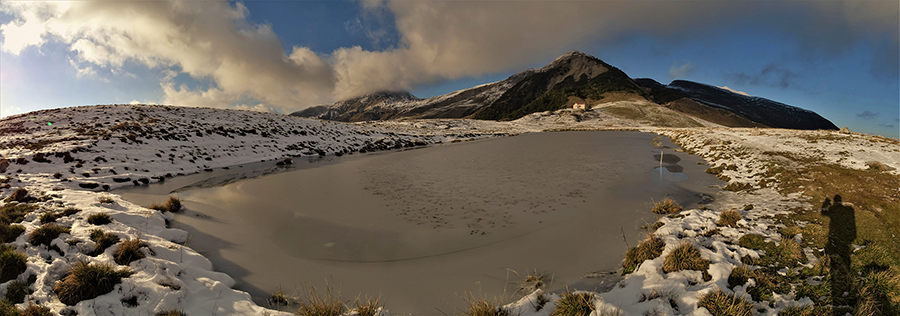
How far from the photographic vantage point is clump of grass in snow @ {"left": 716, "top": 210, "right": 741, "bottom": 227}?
8.08 metres

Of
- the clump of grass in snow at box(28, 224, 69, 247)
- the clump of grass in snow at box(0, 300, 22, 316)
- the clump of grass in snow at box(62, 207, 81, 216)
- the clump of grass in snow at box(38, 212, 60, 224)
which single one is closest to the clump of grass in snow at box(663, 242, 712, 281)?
the clump of grass in snow at box(0, 300, 22, 316)

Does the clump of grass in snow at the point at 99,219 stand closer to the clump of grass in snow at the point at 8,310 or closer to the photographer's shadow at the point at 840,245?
the clump of grass in snow at the point at 8,310

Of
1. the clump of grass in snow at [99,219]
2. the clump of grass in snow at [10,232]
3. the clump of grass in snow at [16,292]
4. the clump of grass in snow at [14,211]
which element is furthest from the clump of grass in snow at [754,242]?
the clump of grass in snow at [14,211]

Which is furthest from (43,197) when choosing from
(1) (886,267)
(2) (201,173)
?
(1) (886,267)

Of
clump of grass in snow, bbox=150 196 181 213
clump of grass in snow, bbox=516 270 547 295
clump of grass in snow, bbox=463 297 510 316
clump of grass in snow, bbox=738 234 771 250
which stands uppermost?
clump of grass in snow, bbox=150 196 181 213

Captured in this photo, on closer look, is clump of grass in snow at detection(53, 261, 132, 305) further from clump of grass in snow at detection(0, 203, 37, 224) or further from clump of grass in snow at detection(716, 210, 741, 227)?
clump of grass in snow at detection(716, 210, 741, 227)

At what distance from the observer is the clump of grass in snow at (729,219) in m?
8.08

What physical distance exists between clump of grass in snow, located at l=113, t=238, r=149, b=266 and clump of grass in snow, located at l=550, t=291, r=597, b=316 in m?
8.98

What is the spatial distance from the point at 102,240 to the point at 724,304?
43.2 feet

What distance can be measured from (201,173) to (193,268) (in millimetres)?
17195

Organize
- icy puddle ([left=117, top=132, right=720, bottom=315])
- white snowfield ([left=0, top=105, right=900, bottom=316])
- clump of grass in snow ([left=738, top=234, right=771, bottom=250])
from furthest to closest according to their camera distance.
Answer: clump of grass in snow ([left=738, top=234, right=771, bottom=250])
icy puddle ([left=117, top=132, right=720, bottom=315])
white snowfield ([left=0, top=105, right=900, bottom=316])

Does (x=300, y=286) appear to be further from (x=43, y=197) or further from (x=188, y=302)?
(x=43, y=197)

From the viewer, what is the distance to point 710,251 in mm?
6512

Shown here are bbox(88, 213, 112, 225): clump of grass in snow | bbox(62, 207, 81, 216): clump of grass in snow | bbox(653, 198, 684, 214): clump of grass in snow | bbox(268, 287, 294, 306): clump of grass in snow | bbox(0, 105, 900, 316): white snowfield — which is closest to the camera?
bbox(0, 105, 900, 316): white snowfield
